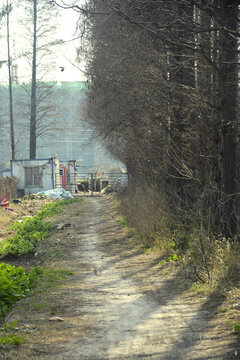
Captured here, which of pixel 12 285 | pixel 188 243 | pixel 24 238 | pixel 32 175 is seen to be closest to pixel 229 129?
pixel 188 243

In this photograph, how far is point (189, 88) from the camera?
9484 mm

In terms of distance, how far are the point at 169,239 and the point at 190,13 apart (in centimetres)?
478

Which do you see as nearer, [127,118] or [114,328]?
[114,328]

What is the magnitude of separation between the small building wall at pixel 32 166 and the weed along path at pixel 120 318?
1012 inches

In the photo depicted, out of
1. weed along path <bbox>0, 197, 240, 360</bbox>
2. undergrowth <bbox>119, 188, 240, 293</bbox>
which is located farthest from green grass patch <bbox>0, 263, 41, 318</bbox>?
undergrowth <bbox>119, 188, 240, 293</bbox>

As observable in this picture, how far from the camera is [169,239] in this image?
10.6 metres

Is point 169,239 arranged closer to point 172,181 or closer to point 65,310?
point 172,181

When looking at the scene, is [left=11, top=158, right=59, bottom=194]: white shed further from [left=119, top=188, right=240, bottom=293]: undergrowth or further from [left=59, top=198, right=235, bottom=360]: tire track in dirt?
[left=59, top=198, right=235, bottom=360]: tire track in dirt

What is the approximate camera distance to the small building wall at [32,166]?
117 feet

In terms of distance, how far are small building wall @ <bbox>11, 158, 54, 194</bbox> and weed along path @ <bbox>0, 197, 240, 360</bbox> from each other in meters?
25.7

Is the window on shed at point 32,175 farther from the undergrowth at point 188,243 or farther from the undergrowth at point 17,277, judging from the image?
the undergrowth at point 17,277

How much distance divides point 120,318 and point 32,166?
3037 centimetres

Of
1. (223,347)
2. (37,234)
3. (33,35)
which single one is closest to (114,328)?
(223,347)

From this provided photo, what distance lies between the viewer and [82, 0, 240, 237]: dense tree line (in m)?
8.12
